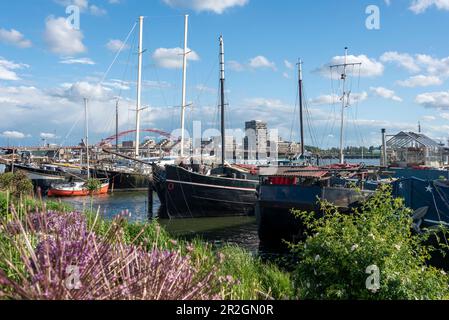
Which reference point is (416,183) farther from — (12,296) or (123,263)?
(12,296)

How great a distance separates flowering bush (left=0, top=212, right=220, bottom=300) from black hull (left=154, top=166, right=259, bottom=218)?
23383mm

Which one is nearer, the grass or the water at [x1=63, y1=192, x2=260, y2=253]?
the grass

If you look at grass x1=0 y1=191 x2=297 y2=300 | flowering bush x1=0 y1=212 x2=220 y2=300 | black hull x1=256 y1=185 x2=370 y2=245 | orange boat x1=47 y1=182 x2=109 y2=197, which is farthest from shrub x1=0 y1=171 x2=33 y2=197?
flowering bush x1=0 y1=212 x2=220 y2=300

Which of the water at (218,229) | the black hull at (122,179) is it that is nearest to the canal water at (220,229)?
the water at (218,229)

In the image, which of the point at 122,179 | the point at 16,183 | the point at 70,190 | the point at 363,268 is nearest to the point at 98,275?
the point at 363,268

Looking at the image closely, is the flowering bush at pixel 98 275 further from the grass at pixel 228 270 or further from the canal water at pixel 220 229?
the canal water at pixel 220 229

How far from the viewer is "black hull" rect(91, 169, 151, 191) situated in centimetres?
5359

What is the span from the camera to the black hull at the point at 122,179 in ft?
176

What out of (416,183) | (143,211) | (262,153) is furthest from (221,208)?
(262,153)

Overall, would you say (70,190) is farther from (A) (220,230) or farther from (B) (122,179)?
(A) (220,230)

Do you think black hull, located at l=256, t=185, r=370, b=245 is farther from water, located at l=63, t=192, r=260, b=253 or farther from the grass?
the grass

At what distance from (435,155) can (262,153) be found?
117 ft

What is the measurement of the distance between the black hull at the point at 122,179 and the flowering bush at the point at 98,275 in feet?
162

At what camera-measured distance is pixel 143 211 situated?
3466 centimetres
